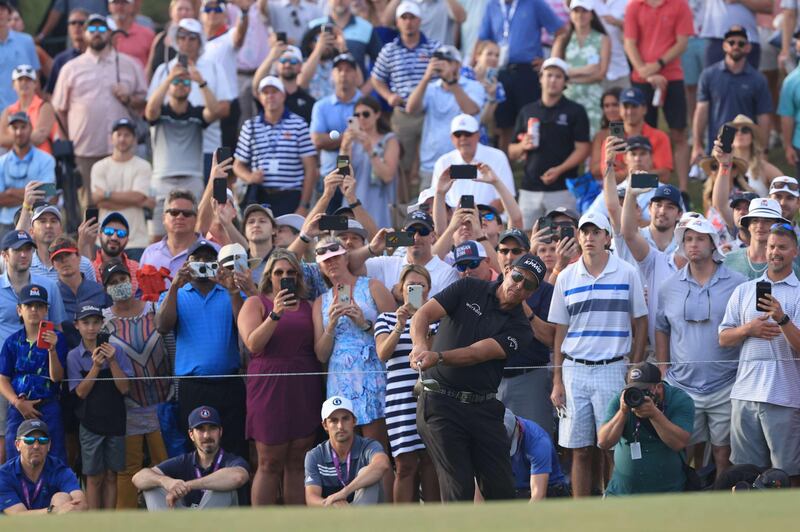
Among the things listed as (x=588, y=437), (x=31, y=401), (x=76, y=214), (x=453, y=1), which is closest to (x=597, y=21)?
(x=453, y=1)

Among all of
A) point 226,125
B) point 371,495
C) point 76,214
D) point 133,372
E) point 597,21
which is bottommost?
point 371,495

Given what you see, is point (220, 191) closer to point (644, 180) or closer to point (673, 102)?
point (644, 180)

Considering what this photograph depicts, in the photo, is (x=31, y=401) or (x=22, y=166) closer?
(x=31, y=401)

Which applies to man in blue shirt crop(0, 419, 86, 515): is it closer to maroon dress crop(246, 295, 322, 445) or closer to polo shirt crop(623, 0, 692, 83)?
maroon dress crop(246, 295, 322, 445)

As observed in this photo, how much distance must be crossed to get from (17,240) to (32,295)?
0.69m

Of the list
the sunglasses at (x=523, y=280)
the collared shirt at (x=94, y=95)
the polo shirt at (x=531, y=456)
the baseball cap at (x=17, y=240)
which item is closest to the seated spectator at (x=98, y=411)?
the baseball cap at (x=17, y=240)

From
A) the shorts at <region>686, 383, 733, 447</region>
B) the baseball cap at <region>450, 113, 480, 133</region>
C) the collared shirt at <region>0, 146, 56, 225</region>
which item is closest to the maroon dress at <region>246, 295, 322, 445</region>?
the shorts at <region>686, 383, 733, 447</region>

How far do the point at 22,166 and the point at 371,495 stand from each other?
557 centimetres

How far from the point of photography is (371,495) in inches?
356

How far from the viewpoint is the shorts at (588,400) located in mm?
9305

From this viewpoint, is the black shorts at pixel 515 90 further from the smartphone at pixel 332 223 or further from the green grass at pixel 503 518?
the green grass at pixel 503 518

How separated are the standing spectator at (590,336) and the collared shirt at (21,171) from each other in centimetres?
551

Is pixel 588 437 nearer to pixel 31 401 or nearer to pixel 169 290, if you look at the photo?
pixel 169 290

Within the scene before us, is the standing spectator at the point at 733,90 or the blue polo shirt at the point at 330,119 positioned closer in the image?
the blue polo shirt at the point at 330,119
